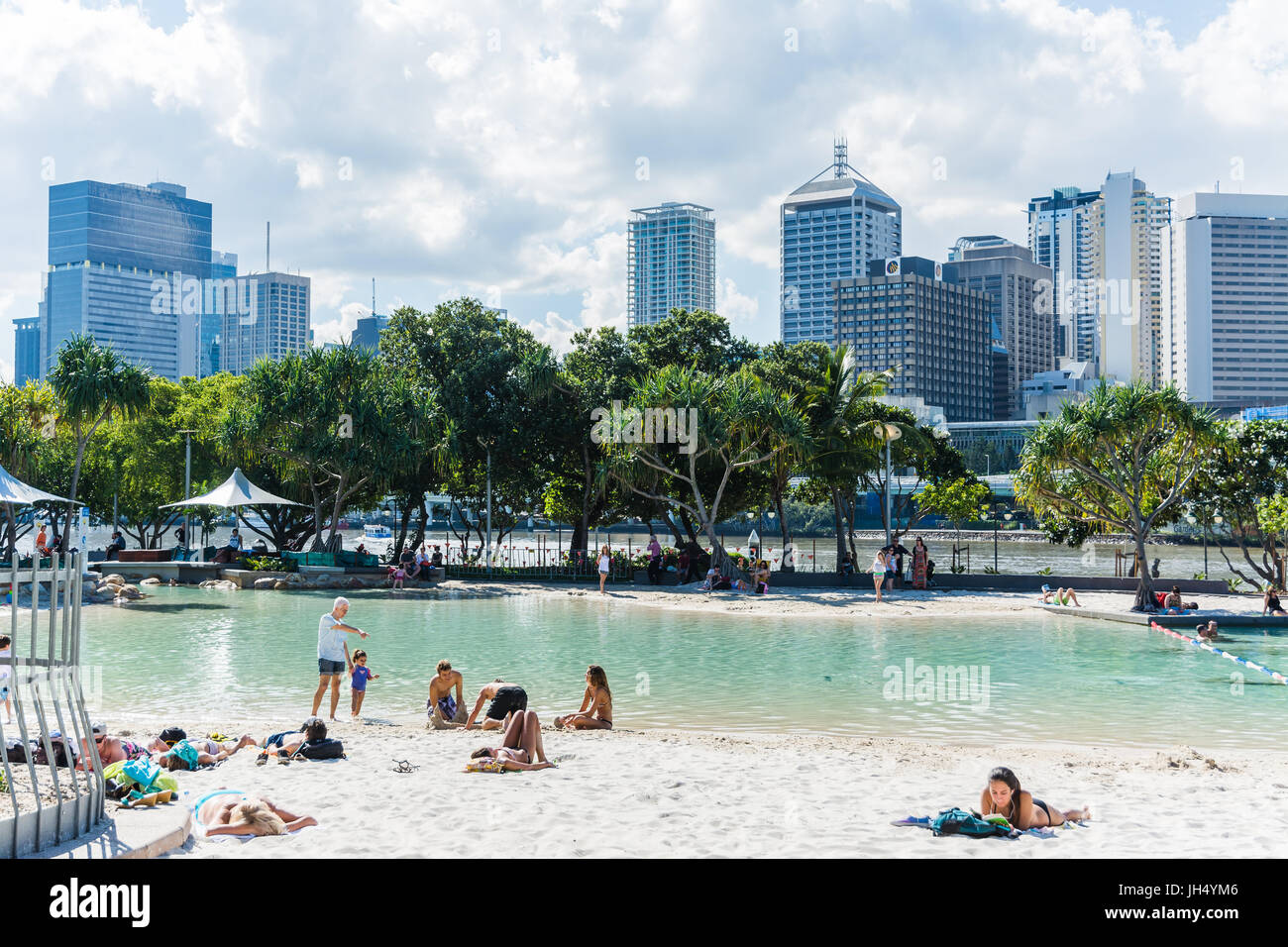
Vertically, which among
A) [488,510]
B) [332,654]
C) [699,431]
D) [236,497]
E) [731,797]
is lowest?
[731,797]

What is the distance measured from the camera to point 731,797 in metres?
9.71

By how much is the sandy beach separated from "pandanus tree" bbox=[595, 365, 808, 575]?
23.1 metres

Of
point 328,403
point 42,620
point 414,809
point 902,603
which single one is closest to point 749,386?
point 902,603

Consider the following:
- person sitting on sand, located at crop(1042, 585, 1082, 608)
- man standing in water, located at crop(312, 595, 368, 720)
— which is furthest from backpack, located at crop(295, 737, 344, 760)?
person sitting on sand, located at crop(1042, 585, 1082, 608)

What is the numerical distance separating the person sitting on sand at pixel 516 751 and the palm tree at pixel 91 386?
33052mm

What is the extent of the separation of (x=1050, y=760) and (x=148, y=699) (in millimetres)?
12840

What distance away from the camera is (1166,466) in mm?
31906

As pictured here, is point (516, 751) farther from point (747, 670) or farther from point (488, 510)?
point (488, 510)

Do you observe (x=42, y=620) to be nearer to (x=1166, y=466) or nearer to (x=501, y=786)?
(x=501, y=786)

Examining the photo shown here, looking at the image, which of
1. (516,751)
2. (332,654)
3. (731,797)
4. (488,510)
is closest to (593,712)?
(516,751)

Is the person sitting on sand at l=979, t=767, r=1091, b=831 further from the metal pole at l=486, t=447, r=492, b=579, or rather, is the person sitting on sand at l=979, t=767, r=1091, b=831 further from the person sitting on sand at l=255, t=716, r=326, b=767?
the metal pole at l=486, t=447, r=492, b=579

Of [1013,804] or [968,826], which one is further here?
[1013,804]

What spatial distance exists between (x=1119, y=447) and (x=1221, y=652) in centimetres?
884

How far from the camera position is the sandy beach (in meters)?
8.06
